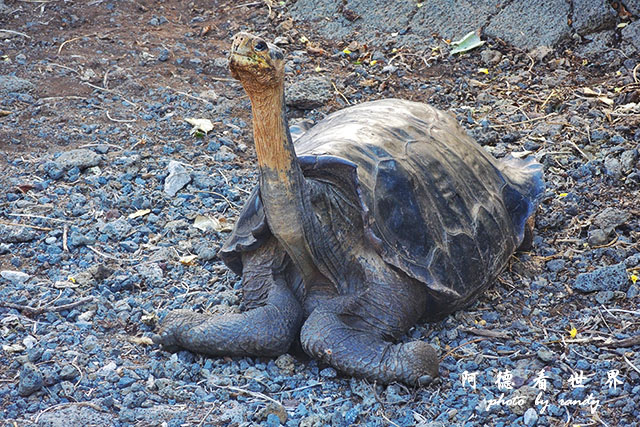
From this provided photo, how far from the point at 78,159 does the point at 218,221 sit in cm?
117

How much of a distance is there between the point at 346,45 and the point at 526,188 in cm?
315

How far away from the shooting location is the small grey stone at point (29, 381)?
3344 millimetres

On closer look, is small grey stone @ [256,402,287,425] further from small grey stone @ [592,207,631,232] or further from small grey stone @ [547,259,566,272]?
small grey stone @ [592,207,631,232]

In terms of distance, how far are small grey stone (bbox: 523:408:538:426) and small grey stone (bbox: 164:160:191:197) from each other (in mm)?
2727

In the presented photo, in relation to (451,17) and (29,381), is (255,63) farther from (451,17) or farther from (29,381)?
(451,17)

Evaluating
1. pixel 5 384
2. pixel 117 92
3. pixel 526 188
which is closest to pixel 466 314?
pixel 526 188

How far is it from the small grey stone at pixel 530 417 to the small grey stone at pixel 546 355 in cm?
40

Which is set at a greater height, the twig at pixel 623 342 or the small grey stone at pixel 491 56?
the small grey stone at pixel 491 56

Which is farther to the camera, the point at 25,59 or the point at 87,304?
the point at 25,59

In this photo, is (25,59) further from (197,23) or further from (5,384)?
(5,384)

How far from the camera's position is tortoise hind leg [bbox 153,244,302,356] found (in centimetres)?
375

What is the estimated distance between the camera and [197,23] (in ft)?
25.9

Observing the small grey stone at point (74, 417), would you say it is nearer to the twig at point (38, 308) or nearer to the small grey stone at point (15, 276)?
the twig at point (38, 308)

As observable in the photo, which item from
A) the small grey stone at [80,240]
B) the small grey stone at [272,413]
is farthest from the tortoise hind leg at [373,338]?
the small grey stone at [80,240]
